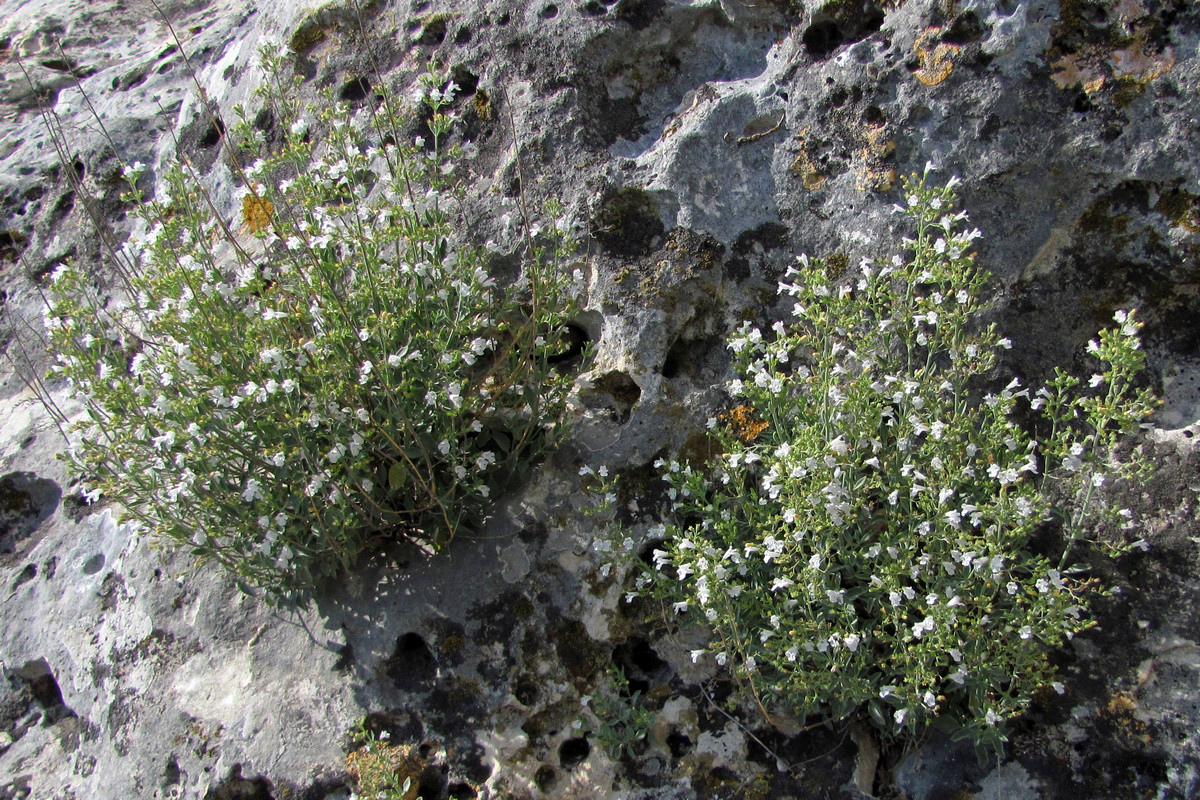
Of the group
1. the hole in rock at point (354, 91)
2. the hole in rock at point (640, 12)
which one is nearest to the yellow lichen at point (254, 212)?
the hole in rock at point (354, 91)

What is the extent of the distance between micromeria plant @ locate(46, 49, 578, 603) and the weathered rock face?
33 cm

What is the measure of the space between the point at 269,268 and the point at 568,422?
1.77 m

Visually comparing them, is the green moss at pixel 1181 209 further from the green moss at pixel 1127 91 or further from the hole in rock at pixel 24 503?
the hole in rock at pixel 24 503

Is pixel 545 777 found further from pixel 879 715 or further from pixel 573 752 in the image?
pixel 879 715

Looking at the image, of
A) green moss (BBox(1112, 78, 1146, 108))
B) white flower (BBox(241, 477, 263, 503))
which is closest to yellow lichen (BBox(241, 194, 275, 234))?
white flower (BBox(241, 477, 263, 503))

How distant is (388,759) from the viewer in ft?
11.3

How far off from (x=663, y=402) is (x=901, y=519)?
1267 millimetres

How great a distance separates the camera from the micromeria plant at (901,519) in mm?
3240

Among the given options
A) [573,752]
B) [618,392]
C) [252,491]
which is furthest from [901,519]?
[252,491]

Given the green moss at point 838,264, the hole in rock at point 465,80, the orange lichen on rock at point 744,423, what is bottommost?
the orange lichen on rock at point 744,423

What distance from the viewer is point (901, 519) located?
3.46 meters

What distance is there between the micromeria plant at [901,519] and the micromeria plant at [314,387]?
701 millimetres

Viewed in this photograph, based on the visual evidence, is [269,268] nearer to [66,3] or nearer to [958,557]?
[958,557]

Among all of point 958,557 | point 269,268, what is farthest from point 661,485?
point 269,268
